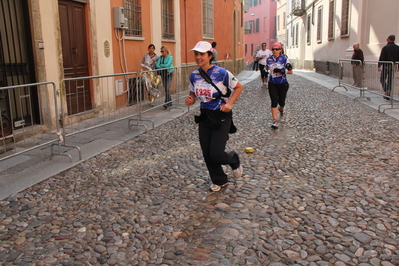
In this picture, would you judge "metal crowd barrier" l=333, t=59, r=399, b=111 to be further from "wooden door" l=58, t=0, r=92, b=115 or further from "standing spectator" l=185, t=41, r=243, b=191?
"wooden door" l=58, t=0, r=92, b=115

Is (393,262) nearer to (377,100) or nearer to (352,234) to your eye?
(352,234)

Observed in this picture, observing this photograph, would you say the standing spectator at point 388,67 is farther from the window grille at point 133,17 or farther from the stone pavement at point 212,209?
the window grille at point 133,17

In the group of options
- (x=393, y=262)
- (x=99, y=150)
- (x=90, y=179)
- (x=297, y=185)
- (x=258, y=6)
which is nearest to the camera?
(x=393, y=262)

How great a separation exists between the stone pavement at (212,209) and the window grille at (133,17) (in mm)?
5359

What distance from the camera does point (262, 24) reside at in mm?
56219

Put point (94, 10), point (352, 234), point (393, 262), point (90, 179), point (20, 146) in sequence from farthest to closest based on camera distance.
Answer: point (94, 10) → point (20, 146) → point (90, 179) → point (352, 234) → point (393, 262)

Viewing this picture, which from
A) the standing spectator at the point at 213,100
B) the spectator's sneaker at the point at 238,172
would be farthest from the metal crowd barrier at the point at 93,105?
the spectator's sneaker at the point at 238,172

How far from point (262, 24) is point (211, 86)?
54934 mm

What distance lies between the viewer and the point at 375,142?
6535mm

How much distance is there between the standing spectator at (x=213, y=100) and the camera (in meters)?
4.08

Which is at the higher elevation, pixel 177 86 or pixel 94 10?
pixel 94 10

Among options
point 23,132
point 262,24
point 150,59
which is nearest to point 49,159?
point 23,132

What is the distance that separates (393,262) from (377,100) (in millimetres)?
9714

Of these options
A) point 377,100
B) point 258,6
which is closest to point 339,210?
point 377,100
